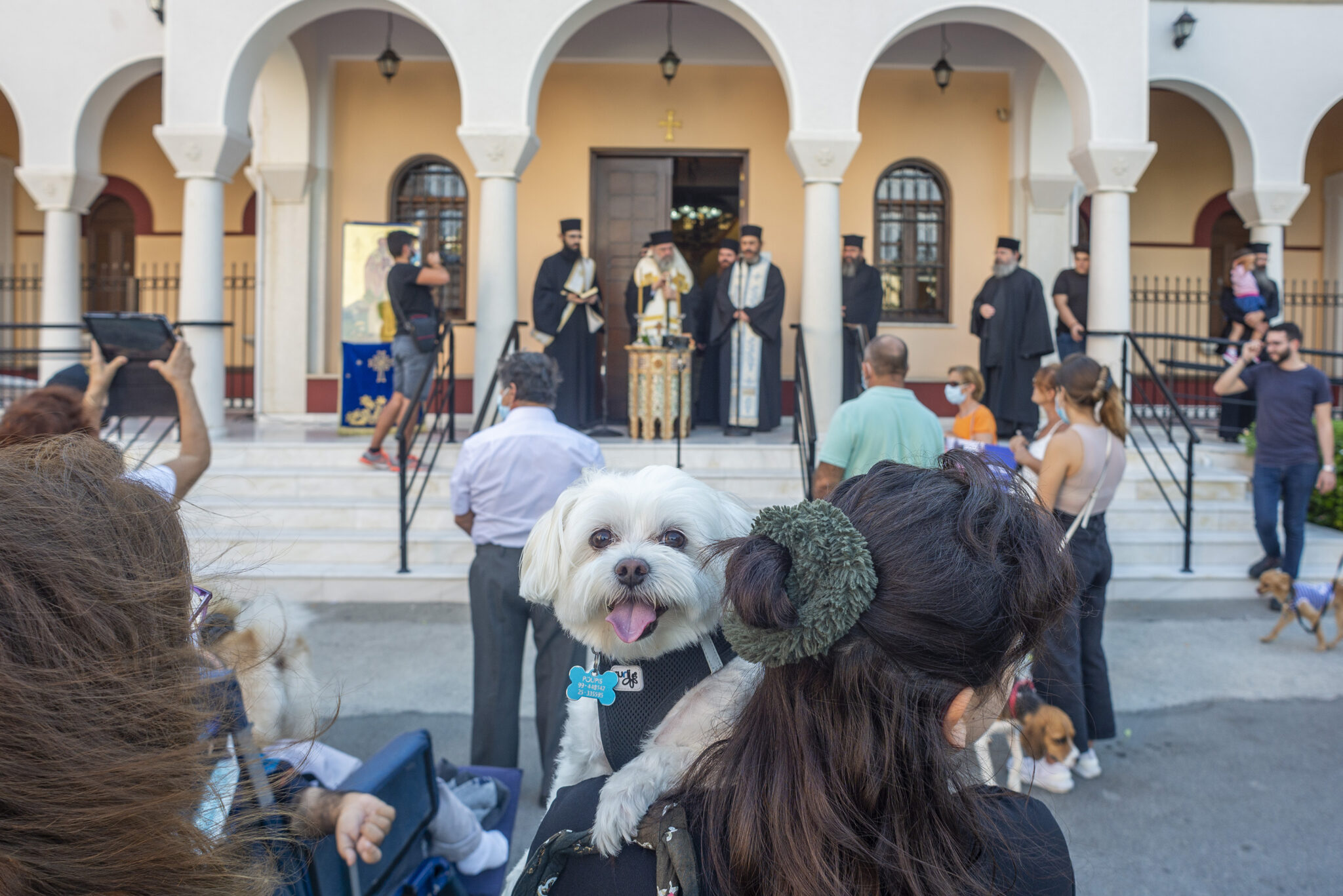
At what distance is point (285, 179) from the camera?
1084 cm

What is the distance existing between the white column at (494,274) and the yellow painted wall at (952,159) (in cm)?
475

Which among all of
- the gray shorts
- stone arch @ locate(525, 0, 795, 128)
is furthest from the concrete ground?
stone arch @ locate(525, 0, 795, 128)

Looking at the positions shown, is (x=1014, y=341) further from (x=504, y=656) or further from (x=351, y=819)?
(x=351, y=819)

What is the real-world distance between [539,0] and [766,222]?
3.99 meters

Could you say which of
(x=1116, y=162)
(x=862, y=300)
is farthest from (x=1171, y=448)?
(x=862, y=300)

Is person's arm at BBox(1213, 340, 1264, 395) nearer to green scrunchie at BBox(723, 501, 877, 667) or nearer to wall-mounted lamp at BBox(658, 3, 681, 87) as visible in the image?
wall-mounted lamp at BBox(658, 3, 681, 87)

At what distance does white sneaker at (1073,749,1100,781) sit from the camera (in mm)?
3965

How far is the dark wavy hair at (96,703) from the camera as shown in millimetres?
684

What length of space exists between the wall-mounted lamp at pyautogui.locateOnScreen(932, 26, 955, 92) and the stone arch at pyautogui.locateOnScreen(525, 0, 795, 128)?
9.96ft

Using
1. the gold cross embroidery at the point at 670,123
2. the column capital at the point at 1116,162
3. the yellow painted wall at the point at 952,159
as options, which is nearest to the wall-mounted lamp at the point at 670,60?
the gold cross embroidery at the point at 670,123

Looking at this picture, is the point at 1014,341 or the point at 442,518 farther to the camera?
the point at 1014,341

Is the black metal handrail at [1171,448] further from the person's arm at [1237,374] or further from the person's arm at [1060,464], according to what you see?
the person's arm at [1060,464]

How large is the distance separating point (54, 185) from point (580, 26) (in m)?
5.72

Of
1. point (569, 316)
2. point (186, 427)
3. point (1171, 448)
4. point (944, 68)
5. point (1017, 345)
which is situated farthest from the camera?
point (944, 68)
